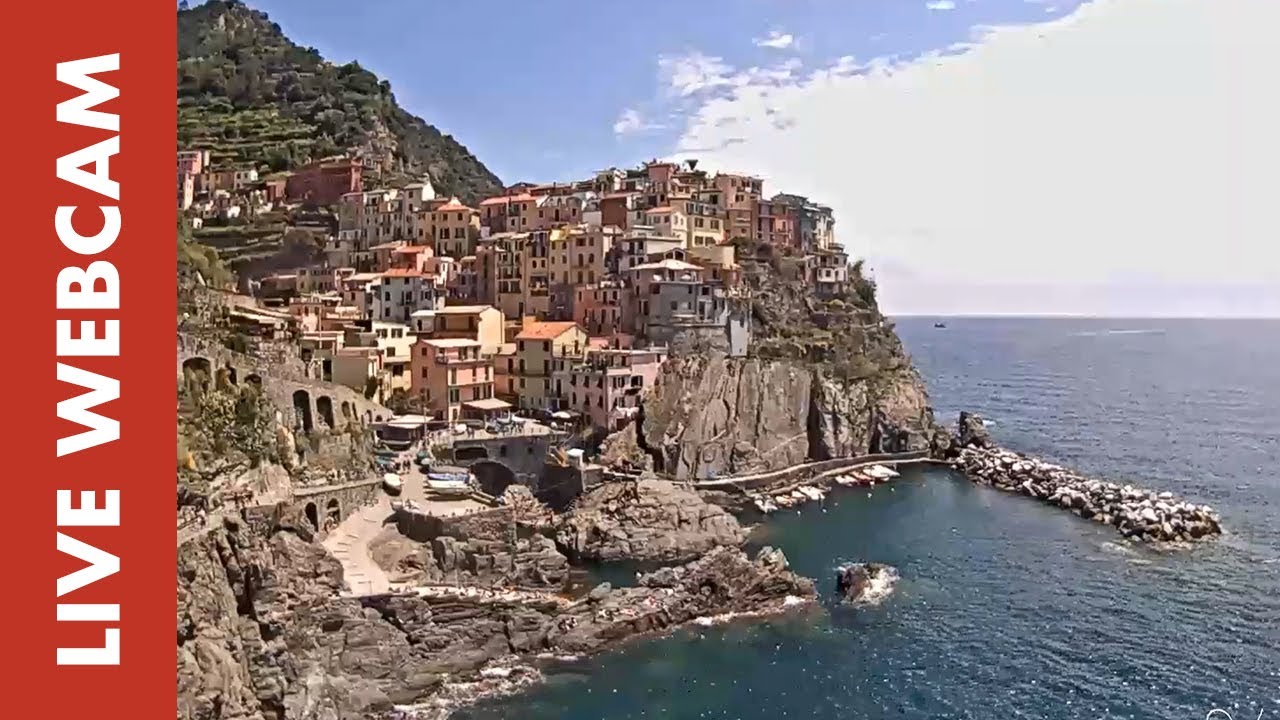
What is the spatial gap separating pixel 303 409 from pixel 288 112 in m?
63.5

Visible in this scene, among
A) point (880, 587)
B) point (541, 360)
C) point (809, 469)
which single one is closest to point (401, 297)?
point (541, 360)

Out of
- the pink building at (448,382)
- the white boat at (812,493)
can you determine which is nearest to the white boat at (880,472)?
the white boat at (812,493)

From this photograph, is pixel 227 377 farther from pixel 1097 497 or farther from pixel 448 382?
pixel 1097 497

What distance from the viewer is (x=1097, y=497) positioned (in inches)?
2235

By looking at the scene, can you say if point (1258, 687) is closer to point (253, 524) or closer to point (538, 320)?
point (253, 524)

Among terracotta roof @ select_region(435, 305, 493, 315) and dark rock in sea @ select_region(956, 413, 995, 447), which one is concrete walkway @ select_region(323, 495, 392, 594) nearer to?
terracotta roof @ select_region(435, 305, 493, 315)

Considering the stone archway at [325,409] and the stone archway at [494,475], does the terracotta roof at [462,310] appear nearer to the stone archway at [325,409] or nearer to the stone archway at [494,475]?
the stone archway at [494,475]

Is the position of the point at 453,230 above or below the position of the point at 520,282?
above

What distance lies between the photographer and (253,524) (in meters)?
31.5

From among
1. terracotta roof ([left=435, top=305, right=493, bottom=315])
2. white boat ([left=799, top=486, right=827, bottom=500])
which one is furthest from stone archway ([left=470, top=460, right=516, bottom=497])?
white boat ([left=799, top=486, right=827, bottom=500])

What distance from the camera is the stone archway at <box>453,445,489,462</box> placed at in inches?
1943

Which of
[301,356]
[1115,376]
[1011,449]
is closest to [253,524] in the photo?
[301,356]

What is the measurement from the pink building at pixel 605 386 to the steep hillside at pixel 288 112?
33213mm

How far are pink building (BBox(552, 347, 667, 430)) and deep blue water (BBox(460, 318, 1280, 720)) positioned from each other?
10984 millimetres
